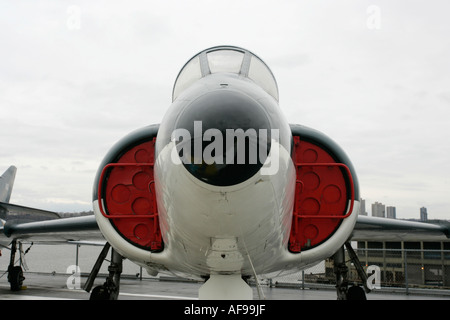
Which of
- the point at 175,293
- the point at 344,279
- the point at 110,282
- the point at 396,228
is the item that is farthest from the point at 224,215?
the point at 175,293

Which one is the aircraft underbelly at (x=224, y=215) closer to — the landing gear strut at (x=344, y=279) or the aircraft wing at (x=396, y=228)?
the landing gear strut at (x=344, y=279)

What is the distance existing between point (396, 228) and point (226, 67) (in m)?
4.67

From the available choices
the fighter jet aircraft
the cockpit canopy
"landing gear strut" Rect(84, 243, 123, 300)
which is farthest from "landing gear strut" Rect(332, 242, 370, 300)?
"landing gear strut" Rect(84, 243, 123, 300)

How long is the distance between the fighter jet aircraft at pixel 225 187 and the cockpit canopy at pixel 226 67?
0.05ft

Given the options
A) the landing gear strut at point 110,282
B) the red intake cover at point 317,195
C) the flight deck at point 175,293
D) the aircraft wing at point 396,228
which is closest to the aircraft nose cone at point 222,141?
the red intake cover at point 317,195

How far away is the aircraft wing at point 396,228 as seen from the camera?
6840mm

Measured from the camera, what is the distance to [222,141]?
2.54 metres

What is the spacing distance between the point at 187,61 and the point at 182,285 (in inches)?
420

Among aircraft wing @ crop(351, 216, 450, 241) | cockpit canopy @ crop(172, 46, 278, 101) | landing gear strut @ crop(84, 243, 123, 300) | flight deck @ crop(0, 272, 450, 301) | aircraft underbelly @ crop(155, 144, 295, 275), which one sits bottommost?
flight deck @ crop(0, 272, 450, 301)

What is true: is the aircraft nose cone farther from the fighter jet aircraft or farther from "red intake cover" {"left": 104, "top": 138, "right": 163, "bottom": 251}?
"red intake cover" {"left": 104, "top": 138, "right": 163, "bottom": 251}

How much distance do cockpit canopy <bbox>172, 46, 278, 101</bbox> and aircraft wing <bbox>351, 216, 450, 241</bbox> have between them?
318cm

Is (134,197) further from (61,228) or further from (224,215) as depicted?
(61,228)

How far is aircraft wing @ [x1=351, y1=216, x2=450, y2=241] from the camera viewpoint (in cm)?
684
